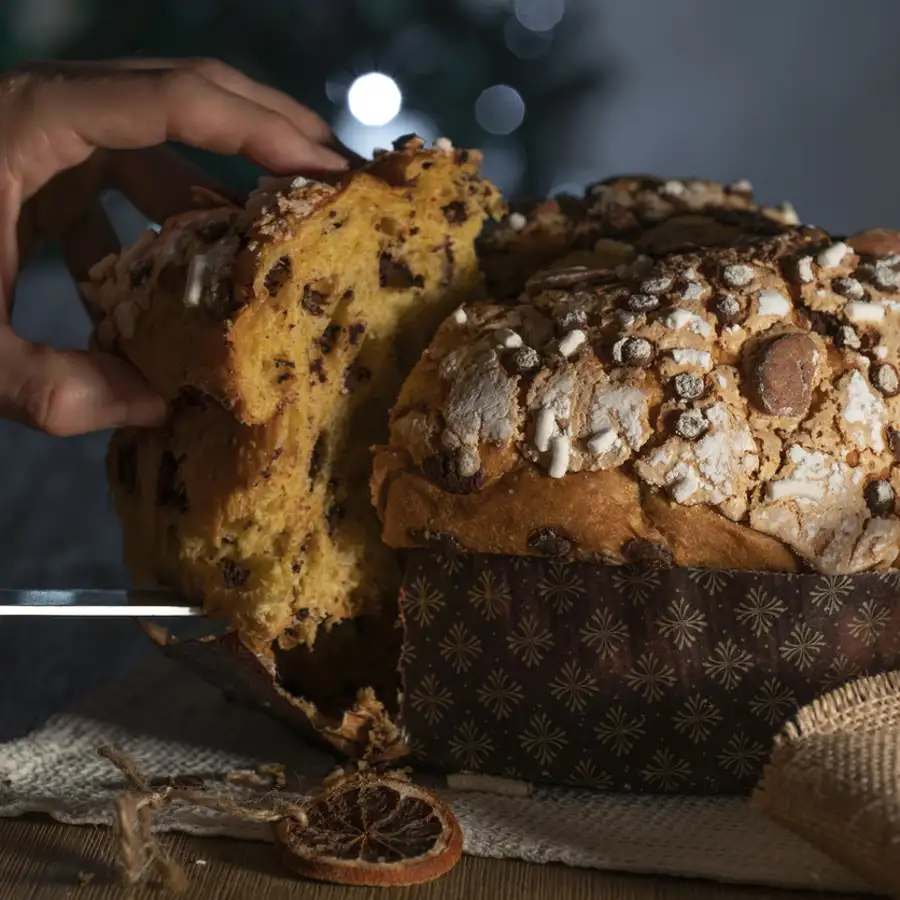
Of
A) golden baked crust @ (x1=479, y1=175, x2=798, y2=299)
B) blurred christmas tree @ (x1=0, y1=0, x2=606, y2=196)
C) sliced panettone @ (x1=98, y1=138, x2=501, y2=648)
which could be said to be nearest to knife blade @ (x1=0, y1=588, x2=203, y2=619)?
sliced panettone @ (x1=98, y1=138, x2=501, y2=648)

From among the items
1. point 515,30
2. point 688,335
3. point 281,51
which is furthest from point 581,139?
point 688,335

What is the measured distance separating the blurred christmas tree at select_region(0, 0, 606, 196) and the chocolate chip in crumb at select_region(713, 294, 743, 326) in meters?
1.17

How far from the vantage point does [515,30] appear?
2150 millimetres

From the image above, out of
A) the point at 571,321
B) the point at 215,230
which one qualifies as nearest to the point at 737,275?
the point at 571,321

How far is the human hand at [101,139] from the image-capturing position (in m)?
1.25

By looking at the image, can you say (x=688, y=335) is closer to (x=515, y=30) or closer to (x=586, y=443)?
(x=586, y=443)

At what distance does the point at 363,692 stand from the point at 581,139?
1561mm

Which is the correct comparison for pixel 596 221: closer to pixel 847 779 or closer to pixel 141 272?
pixel 141 272

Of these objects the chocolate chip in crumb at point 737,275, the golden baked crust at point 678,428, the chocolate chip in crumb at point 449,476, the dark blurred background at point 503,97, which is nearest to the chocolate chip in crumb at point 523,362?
the golden baked crust at point 678,428

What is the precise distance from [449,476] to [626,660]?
0.83 feet

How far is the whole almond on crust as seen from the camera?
1219mm

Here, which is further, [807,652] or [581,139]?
[581,139]

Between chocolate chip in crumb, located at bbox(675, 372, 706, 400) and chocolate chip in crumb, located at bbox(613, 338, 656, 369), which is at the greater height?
chocolate chip in crumb, located at bbox(613, 338, 656, 369)

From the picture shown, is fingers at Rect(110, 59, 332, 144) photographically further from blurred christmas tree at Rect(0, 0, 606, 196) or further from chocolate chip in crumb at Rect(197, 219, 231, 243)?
blurred christmas tree at Rect(0, 0, 606, 196)
